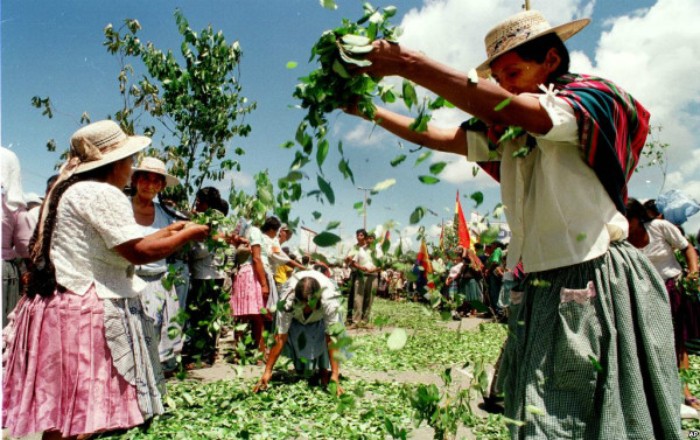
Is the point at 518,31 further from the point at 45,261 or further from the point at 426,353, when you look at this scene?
the point at 426,353

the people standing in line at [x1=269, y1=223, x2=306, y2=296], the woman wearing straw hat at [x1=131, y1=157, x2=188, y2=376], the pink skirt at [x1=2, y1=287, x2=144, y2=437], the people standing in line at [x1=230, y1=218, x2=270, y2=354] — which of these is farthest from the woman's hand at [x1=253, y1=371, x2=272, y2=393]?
the pink skirt at [x1=2, y1=287, x2=144, y2=437]

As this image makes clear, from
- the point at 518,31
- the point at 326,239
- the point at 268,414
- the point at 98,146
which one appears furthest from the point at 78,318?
the point at 268,414

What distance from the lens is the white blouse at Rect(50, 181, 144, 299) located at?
2176 millimetres

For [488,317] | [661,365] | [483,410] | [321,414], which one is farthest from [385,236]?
[488,317]

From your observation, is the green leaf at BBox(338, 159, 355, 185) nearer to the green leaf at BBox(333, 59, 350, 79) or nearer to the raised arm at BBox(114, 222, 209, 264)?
the green leaf at BBox(333, 59, 350, 79)

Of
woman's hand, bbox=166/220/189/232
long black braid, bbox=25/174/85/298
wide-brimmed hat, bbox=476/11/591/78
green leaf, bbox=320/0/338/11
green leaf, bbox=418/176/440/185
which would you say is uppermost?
wide-brimmed hat, bbox=476/11/591/78

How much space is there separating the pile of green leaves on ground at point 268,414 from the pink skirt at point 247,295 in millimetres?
1268

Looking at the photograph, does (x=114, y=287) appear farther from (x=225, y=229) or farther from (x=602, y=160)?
(x=602, y=160)

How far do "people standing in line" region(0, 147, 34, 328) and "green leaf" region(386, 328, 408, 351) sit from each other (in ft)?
11.8

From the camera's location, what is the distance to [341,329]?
5.15 feet

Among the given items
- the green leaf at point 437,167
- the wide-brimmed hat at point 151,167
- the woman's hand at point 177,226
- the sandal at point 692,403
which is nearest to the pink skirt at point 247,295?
the wide-brimmed hat at point 151,167

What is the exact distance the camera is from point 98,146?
7.80 ft

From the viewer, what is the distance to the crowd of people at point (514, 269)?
4.82 ft

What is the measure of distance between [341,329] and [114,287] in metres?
Answer: 1.30
